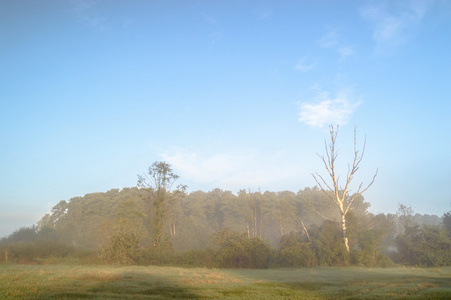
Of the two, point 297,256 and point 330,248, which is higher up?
point 330,248

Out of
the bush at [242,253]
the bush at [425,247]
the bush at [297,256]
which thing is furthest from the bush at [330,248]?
the bush at [425,247]

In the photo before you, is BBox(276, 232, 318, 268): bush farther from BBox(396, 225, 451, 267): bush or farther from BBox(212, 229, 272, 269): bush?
BBox(396, 225, 451, 267): bush

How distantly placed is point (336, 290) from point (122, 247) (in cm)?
1975

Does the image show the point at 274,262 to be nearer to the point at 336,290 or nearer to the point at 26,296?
the point at 336,290

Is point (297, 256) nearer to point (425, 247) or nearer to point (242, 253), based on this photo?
point (242, 253)

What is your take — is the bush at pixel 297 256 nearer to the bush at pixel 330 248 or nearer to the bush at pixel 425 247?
the bush at pixel 330 248

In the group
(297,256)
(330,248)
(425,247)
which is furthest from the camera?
(425,247)

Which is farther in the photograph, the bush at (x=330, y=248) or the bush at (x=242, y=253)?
the bush at (x=242, y=253)

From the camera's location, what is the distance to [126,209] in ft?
136

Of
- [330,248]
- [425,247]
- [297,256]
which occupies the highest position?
[330,248]

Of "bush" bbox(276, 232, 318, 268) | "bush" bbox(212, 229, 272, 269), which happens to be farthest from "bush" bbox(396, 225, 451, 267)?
"bush" bbox(212, 229, 272, 269)

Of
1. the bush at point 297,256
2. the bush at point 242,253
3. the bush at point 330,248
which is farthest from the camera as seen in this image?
the bush at point 242,253

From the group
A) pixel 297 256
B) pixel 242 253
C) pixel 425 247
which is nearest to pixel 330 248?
pixel 297 256

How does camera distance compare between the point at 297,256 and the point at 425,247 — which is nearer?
the point at 297,256
